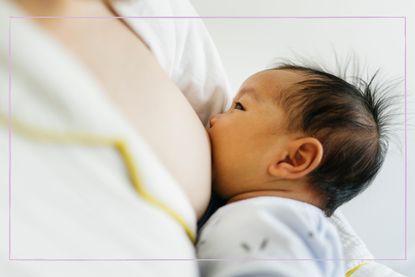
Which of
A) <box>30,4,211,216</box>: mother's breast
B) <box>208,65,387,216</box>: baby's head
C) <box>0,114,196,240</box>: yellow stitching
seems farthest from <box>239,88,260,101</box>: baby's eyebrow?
<box>0,114,196,240</box>: yellow stitching

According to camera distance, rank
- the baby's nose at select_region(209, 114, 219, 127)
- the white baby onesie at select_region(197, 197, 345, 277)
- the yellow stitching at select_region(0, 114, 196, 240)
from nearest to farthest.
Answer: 1. the yellow stitching at select_region(0, 114, 196, 240)
2. the white baby onesie at select_region(197, 197, 345, 277)
3. the baby's nose at select_region(209, 114, 219, 127)

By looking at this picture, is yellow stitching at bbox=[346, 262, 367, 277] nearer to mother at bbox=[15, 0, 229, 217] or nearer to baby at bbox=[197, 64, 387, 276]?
baby at bbox=[197, 64, 387, 276]

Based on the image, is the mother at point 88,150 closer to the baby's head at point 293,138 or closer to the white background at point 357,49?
the baby's head at point 293,138

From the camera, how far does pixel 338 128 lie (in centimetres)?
60

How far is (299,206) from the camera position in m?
0.56

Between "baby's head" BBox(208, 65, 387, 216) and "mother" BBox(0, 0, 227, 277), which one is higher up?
"mother" BBox(0, 0, 227, 277)

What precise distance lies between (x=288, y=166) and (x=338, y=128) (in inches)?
3.1

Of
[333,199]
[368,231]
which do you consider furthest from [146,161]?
[368,231]

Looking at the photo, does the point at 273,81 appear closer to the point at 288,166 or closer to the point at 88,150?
the point at 288,166

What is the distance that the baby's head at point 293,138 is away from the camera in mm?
584

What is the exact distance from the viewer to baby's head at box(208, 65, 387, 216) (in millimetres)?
584

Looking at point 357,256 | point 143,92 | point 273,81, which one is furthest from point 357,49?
point 143,92

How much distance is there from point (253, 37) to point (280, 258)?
318 millimetres

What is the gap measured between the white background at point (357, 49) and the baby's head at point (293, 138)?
0.06m
